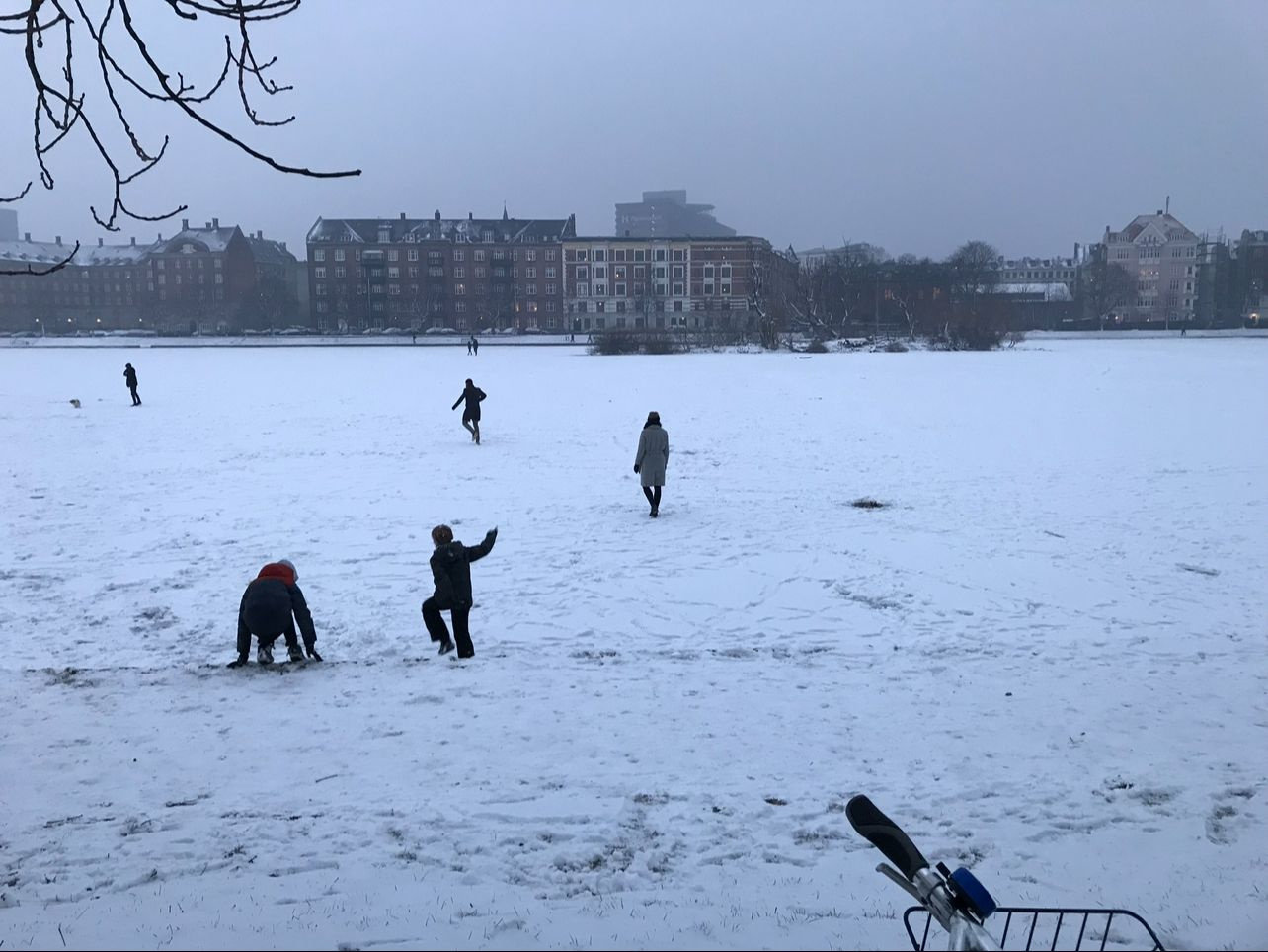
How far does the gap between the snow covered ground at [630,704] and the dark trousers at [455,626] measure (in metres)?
0.17

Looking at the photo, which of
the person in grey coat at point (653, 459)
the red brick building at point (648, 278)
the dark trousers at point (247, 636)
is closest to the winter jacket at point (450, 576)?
the dark trousers at point (247, 636)

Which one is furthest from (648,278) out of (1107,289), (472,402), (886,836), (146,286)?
(886,836)

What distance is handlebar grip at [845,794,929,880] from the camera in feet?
8.37

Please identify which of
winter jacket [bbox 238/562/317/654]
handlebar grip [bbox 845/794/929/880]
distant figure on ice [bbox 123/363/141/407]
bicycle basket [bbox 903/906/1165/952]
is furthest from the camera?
distant figure on ice [bbox 123/363/141/407]

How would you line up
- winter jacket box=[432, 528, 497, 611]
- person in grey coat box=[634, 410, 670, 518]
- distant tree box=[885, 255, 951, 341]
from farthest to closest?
distant tree box=[885, 255, 951, 341] → person in grey coat box=[634, 410, 670, 518] → winter jacket box=[432, 528, 497, 611]

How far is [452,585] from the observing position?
26.0 feet

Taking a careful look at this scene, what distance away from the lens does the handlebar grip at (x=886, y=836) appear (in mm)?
2551

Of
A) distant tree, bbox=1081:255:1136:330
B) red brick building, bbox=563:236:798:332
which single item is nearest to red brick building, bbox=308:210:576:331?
red brick building, bbox=563:236:798:332

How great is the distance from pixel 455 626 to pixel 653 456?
5733mm

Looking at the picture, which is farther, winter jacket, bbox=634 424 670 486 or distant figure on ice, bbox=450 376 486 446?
distant figure on ice, bbox=450 376 486 446

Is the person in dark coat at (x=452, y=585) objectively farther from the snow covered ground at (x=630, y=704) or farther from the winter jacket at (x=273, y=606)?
the winter jacket at (x=273, y=606)

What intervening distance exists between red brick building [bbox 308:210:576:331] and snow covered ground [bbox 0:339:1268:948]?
92806 mm

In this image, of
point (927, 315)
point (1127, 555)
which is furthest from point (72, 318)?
point (1127, 555)

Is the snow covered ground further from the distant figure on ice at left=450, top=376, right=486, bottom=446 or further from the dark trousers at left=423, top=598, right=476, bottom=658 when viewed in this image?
the distant figure on ice at left=450, top=376, right=486, bottom=446
